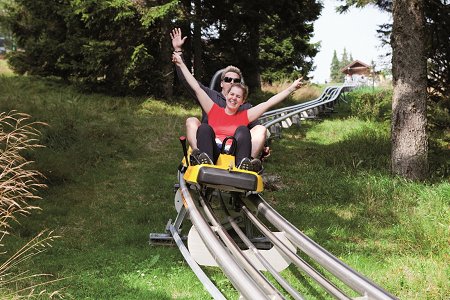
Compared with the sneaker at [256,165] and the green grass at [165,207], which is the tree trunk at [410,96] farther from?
the sneaker at [256,165]

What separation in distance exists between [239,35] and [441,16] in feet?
26.2

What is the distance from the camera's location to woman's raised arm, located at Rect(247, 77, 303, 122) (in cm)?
496

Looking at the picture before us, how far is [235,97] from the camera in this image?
509 centimetres

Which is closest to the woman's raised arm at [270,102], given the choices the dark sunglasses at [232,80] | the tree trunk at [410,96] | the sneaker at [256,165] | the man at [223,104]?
the man at [223,104]

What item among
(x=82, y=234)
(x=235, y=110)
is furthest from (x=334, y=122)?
(x=82, y=234)

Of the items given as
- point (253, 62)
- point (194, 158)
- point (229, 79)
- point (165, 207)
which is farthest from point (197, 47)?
point (194, 158)

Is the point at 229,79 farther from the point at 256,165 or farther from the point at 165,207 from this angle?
the point at 165,207

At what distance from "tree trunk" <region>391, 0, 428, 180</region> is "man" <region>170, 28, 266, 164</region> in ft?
8.24

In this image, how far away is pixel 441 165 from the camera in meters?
7.21

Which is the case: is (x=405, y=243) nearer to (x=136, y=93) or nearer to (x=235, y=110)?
(x=235, y=110)

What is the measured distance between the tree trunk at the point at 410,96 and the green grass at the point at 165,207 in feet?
1.16

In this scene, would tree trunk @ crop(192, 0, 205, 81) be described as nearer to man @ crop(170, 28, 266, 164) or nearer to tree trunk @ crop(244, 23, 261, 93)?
tree trunk @ crop(244, 23, 261, 93)

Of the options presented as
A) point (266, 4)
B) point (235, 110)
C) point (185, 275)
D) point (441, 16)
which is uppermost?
point (266, 4)

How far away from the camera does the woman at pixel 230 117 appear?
4586 millimetres
